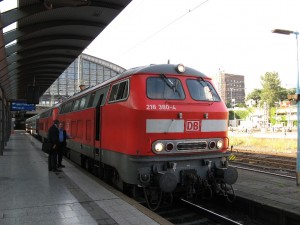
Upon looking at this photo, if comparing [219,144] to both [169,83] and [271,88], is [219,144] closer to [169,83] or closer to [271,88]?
[169,83]

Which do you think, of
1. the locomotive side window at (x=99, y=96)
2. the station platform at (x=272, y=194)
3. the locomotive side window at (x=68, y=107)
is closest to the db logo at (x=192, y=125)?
the station platform at (x=272, y=194)

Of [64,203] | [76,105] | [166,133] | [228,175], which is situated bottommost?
[64,203]

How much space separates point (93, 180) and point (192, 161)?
125 inches

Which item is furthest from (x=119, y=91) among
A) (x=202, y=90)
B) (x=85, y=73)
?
(x=85, y=73)

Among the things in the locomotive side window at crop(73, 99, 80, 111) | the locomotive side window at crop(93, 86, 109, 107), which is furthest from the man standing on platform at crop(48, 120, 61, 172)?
the locomotive side window at crop(93, 86, 109, 107)

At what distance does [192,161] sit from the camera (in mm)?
7973

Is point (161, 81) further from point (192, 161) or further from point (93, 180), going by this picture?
point (93, 180)

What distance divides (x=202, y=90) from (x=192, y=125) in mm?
1026

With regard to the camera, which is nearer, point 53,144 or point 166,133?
point 166,133

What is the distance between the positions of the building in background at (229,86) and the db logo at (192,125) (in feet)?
258

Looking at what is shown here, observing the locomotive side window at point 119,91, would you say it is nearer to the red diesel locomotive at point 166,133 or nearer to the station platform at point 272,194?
the red diesel locomotive at point 166,133

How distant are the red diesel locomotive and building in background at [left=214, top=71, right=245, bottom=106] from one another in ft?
257

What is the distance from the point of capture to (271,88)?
81.3 meters

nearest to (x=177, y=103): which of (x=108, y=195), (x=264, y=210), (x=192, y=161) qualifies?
(x=192, y=161)
